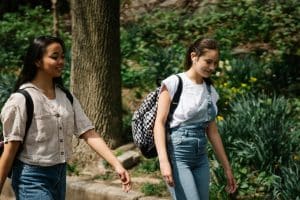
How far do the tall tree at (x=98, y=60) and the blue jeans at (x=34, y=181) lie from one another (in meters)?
3.14

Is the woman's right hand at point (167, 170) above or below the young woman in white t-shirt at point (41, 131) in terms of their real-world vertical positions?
below

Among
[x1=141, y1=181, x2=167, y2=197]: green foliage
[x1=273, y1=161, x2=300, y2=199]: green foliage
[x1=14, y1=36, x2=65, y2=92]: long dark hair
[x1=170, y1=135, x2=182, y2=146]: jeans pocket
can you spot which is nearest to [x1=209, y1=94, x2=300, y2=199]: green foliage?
[x1=273, y1=161, x2=300, y2=199]: green foliage

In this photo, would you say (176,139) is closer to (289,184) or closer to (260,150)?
(289,184)

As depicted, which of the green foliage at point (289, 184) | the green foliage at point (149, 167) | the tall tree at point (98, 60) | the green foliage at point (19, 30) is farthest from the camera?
the green foliage at point (19, 30)

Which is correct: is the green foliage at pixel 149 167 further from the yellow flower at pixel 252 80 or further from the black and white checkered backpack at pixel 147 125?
the black and white checkered backpack at pixel 147 125

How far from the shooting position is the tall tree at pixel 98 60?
6332mm

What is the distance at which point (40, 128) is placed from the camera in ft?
10.6

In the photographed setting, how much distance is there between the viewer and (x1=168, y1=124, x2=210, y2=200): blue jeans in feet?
11.8

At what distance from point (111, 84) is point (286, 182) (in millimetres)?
2302

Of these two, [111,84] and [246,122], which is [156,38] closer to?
[111,84]

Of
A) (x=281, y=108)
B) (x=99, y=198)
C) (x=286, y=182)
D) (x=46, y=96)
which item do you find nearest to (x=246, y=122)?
(x=281, y=108)

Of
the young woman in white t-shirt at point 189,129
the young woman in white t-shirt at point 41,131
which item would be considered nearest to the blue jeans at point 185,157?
the young woman in white t-shirt at point 189,129

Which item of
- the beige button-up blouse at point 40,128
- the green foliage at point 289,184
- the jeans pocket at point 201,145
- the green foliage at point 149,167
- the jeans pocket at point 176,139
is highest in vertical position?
the beige button-up blouse at point 40,128

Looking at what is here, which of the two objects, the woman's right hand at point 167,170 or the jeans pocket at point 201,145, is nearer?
the woman's right hand at point 167,170
